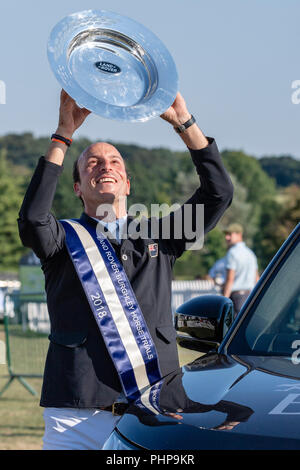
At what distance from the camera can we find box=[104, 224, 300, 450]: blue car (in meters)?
1.94

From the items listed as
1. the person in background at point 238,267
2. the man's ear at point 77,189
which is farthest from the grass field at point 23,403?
the man's ear at point 77,189

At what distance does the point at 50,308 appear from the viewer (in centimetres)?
291

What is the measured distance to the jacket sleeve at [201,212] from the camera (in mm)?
3020

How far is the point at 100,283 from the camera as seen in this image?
2.94 metres

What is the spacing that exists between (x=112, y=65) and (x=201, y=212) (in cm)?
71

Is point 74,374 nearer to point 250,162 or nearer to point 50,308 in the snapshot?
point 50,308

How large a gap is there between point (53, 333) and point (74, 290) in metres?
0.19

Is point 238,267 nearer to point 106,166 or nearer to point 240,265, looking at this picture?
point 240,265

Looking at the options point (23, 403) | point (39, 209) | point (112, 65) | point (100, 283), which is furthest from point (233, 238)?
point (39, 209)

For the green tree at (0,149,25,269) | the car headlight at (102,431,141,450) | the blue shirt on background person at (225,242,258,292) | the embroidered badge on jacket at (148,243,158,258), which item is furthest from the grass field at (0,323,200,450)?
the green tree at (0,149,25,269)

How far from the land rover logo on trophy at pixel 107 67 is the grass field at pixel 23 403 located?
13.7ft

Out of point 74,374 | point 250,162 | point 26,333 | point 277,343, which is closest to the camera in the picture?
point 277,343

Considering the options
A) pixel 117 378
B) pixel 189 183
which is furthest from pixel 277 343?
pixel 189 183

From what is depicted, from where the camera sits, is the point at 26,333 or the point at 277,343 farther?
the point at 26,333
